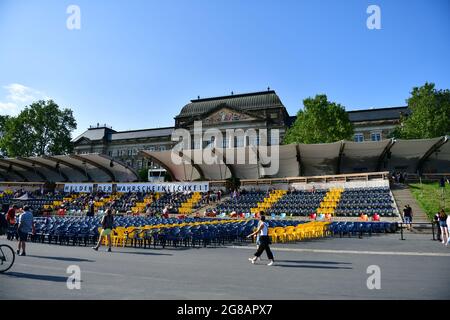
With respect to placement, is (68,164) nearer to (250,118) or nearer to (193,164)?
(193,164)

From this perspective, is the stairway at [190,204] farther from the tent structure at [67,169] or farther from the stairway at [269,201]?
the tent structure at [67,169]

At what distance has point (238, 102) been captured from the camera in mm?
76438

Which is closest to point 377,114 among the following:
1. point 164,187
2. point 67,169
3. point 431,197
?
point 431,197

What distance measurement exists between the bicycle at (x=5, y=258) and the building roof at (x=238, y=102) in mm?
65167

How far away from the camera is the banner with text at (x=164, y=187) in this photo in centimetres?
4500

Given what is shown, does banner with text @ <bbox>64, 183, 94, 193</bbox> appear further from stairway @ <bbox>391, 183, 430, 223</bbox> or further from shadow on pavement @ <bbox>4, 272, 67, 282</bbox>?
shadow on pavement @ <bbox>4, 272, 67, 282</bbox>

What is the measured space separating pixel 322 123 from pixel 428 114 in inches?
644

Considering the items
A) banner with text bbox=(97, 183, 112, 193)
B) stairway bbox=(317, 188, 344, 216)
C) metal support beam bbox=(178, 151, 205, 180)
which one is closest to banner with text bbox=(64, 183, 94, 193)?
banner with text bbox=(97, 183, 112, 193)

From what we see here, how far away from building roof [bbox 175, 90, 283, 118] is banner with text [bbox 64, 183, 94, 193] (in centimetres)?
3505

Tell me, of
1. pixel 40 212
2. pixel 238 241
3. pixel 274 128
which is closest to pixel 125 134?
pixel 274 128

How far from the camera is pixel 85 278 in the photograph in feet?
27.5

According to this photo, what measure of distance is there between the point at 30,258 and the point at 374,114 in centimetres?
7329

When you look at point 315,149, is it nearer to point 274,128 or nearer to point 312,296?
point 274,128

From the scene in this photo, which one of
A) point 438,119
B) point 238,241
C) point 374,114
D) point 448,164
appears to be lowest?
point 238,241
